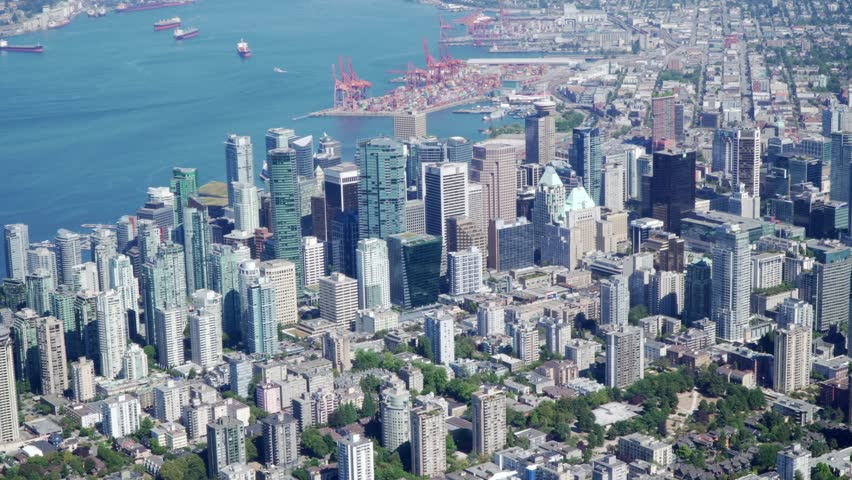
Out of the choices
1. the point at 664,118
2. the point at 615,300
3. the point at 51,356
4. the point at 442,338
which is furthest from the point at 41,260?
the point at 664,118

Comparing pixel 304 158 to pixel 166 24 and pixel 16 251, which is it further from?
pixel 166 24

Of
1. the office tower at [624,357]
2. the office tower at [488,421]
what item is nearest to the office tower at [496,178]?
the office tower at [624,357]

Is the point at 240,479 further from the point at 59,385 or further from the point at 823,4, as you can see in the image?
the point at 823,4

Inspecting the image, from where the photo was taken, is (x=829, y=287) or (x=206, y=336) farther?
(x=829, y=287)

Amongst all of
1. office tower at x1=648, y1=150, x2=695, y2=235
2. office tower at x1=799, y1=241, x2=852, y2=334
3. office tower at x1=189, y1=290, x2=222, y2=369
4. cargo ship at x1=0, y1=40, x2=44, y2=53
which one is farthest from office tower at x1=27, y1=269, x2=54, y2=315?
cargo ship at x1=0, y1=40, x2=44, y2=53

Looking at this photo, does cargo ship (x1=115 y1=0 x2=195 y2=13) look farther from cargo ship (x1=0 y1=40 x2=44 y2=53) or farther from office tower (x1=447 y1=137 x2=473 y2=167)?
office tower (x1=447 y1=137 x2=473 y2=167)
